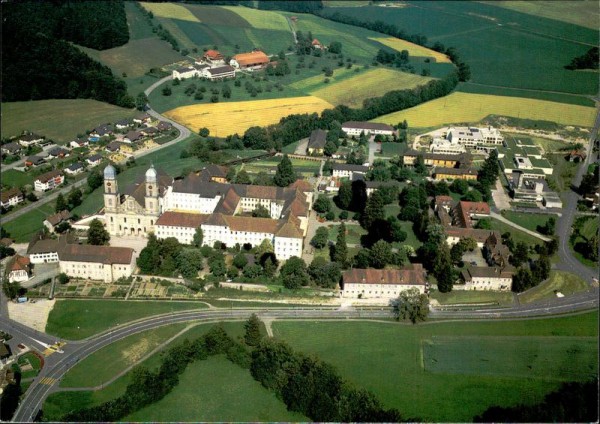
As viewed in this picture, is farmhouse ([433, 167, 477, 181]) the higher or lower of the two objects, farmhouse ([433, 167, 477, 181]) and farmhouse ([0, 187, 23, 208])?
the higher

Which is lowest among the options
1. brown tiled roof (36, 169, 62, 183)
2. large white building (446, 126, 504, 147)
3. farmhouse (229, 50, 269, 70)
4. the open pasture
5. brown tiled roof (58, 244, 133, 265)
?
brown tiled roof (36, 169, 62, 183)

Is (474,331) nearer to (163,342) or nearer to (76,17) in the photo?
(163,342)

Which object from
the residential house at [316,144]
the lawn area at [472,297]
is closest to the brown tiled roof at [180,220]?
the lawn area at [472,297]

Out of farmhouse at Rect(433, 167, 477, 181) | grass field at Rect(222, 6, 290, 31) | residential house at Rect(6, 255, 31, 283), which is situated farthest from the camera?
grass field at Rect(222, 6, 290, 31)

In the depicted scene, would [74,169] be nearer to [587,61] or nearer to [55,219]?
[55,219]

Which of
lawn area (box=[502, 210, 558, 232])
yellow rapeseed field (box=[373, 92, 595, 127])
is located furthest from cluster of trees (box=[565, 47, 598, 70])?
lawn area (box=[502, 210, 558, 232])

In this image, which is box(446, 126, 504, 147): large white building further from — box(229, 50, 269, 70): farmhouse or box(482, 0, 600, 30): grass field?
box(482, 0, 600, 30): grass field

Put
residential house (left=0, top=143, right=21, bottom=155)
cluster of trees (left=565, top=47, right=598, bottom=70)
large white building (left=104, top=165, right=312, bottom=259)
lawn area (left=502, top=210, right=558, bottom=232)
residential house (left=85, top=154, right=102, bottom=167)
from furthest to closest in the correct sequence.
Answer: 1. cluster of trees (left=565, top=47, right=598, bottom=70)
2. residential house (left=0, top=143, right=21, bottom=155)
3. residential house (left=85, top=154, right=102, bottom=167)
4. lawn area (left=502, top=210, right=558, bottom=232)
5. large white building (left=104, top=165, right=312, bottom=259)
